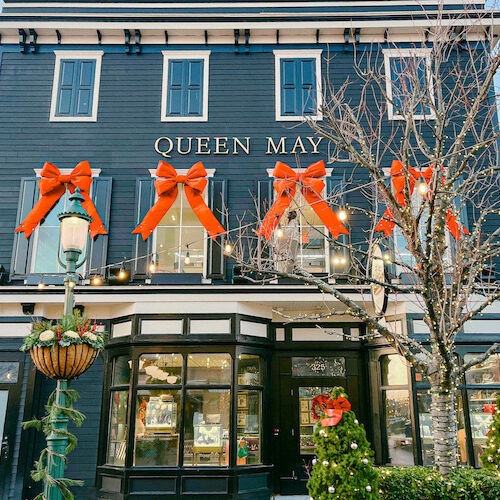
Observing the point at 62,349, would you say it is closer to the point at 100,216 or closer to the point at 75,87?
the point at 100,216

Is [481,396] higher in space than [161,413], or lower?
higher

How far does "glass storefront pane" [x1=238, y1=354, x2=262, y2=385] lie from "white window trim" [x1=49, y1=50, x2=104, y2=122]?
6044 mm

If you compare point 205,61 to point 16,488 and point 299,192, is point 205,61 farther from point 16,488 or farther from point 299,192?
point 16,488

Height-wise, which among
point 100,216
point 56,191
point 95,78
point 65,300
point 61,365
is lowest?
point 61,365

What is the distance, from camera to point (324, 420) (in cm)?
590

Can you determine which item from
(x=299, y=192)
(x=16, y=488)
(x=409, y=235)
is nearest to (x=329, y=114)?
(x=409, y=235)

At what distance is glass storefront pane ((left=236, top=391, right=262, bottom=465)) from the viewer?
9.42 meters

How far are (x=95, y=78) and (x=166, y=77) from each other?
158cm

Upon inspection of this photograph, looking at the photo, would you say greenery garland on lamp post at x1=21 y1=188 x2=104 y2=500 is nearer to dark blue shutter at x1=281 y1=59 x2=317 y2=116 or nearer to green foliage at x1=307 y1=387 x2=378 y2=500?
green foliage at x1=307 y1=387 x2=378 y2=500

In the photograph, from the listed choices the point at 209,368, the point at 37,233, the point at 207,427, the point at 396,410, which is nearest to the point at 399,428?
the point at 396,410

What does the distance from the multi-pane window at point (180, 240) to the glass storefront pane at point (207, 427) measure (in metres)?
2.47

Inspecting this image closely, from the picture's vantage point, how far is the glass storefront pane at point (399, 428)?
9406mm

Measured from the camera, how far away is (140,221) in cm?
1050

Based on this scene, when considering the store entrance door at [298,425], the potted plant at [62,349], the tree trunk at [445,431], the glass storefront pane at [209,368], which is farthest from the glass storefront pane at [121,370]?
the tree trunk at [445,431]
